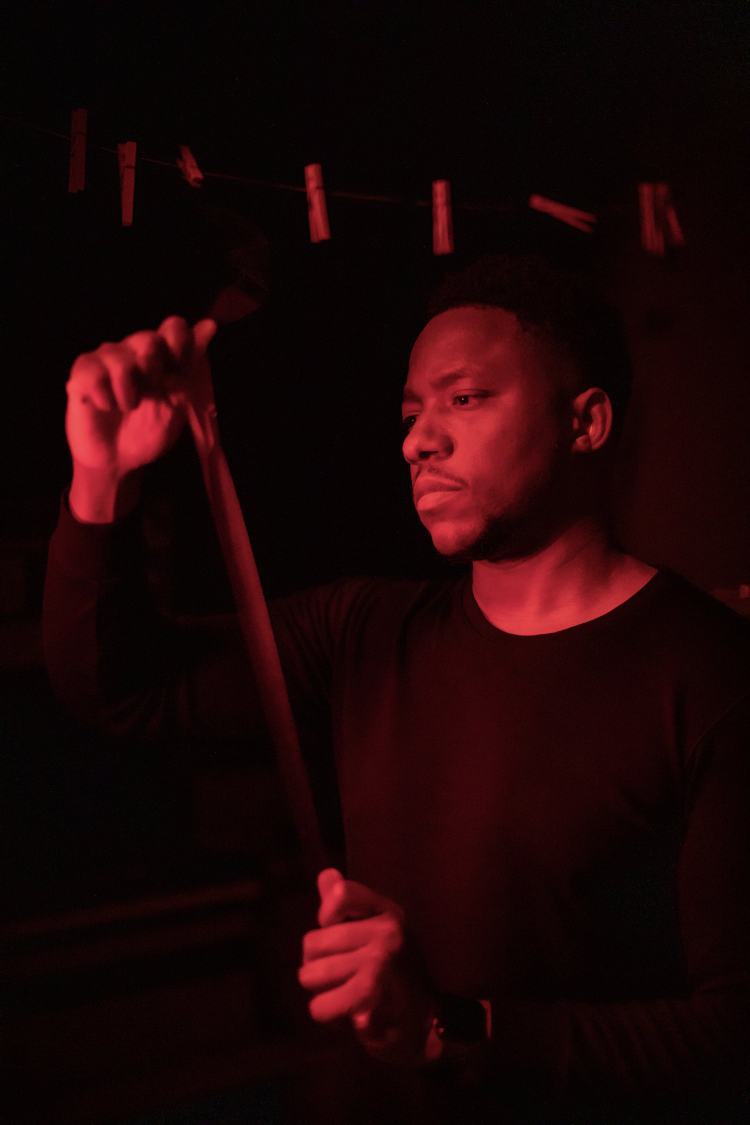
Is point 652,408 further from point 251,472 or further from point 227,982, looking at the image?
point 227,982

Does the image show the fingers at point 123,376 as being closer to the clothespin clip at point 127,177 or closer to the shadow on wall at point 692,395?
the clothespin clip at point 127,177

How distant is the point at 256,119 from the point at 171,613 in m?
0.60

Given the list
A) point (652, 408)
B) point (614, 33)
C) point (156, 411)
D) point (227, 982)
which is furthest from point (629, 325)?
point (227, 982)

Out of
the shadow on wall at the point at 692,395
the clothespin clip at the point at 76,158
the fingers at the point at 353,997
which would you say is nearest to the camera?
the fingers at the point at 353,997

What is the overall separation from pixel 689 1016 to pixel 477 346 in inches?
30.0

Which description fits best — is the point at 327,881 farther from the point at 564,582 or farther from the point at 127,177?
the point at 127,177

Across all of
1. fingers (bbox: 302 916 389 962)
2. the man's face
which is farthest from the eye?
fingers (bbox: 302 916 389 962)

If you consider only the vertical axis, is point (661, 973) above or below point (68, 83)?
below

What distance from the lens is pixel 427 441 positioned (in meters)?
0.92

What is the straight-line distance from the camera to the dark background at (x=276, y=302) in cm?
89

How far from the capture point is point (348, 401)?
0.97 m

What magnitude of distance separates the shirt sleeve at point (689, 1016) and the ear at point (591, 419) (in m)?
0.35

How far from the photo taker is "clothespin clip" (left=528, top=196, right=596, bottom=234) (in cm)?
102

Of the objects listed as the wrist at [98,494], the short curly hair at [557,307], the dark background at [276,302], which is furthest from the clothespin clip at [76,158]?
the short curly hair at [557,307]
